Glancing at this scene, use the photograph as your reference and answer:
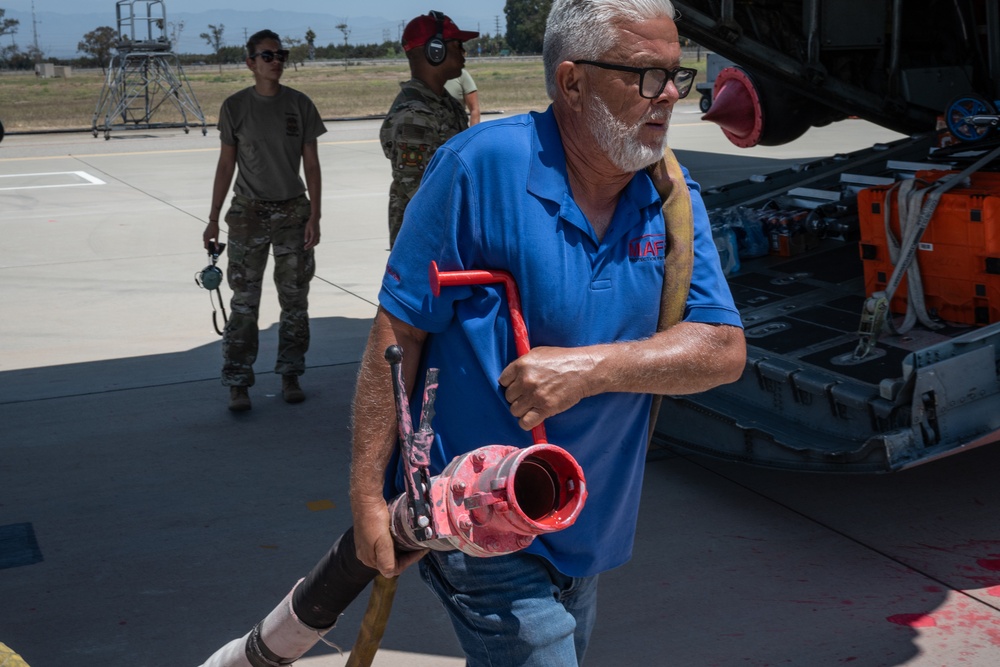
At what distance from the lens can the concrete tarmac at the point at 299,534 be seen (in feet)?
11.7

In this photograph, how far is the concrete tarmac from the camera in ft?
11.7

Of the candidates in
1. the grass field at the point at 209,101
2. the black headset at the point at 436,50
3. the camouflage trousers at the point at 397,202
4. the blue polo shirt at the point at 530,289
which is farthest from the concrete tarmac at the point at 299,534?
the grass field at the point at 209,101

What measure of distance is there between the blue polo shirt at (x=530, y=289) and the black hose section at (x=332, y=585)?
27 centimetres

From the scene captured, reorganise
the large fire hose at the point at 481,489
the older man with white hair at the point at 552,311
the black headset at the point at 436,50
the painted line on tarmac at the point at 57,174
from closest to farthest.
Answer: the large fire hose at the point at 481,489
the older man with white hair at the point at 552,311
the black headset at the point at 436,50
the painted line on tarmac at the point at 57,174

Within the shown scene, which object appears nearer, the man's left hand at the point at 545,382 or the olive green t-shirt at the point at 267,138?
the man's left hand at the point at 545,382

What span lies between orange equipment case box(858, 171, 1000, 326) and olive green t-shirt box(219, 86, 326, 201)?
2900mm

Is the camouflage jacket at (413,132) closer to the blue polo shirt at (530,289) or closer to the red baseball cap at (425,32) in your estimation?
the red baseball cap at (425,32)

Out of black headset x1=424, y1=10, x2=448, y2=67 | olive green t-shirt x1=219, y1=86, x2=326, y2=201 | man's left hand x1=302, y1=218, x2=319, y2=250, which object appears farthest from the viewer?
man's left hand x1=302, y1=218, x2=319, y2=250

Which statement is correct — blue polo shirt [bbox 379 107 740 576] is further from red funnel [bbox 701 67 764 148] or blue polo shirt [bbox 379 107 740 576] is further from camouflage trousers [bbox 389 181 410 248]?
red funnel [bbox 701 67 764 148]

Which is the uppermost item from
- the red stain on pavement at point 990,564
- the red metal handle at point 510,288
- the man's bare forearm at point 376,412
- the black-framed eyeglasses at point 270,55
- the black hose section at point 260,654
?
the black-framed eyeglasses at point 270,55

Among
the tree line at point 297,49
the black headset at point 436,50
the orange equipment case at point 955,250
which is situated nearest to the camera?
the orange equipment case at point 955,250

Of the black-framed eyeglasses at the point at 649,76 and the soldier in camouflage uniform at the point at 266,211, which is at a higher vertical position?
the black-framed eyeglasses at the point at 649,76

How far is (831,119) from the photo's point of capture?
7.30 m

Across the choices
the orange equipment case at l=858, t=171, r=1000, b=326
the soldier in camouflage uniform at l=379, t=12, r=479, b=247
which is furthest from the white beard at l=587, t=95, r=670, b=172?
the soldier in camouflage uniform at l=379, t=12, r=479, b=247
